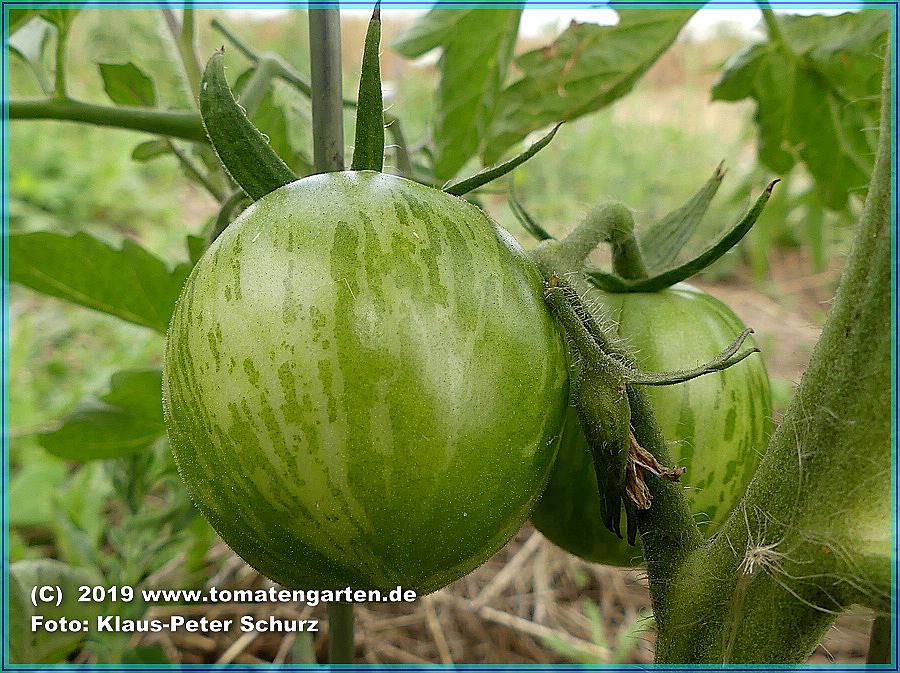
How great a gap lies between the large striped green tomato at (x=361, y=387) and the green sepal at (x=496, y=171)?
0.18 feet

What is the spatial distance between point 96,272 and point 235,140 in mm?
499

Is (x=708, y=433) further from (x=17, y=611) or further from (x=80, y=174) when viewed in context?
(x=80, y=174)

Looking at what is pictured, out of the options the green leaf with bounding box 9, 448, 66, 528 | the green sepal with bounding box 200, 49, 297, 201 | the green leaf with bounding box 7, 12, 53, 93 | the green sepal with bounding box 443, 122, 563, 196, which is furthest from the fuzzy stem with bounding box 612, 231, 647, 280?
the green leaf with bounding box 9, 448, 66, 528

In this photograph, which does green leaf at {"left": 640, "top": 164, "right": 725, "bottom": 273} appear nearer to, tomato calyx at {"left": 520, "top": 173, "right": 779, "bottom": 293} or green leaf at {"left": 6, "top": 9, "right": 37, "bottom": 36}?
tomato calyx at {"left": 520, "top": 173, "right": 779, "bottom": 293}

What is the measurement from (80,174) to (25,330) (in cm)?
146

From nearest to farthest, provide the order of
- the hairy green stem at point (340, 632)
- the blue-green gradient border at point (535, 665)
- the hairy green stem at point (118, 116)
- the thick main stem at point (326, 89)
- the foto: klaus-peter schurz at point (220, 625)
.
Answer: the blue-green gradient border at point (535, 665), the thick main stem at point (326, 89), the hairy green stem at point (340, 632), the hairy green stem at point (118, 116), the foto: klaus-peter schurz at point (220, 625)

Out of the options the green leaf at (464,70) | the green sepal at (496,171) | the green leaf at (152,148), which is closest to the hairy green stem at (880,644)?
the green sepal at (496,171)

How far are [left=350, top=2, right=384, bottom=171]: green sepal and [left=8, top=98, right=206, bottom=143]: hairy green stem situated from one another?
35cm

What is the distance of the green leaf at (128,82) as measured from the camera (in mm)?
927

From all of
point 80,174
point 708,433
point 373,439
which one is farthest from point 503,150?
point 80,174

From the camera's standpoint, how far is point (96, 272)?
984mm

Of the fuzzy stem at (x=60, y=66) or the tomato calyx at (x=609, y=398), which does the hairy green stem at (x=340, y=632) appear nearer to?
the tomato calyx at (x=609, y=398)

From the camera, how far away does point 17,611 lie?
86 cm

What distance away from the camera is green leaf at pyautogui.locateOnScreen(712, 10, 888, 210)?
3.79 feet
